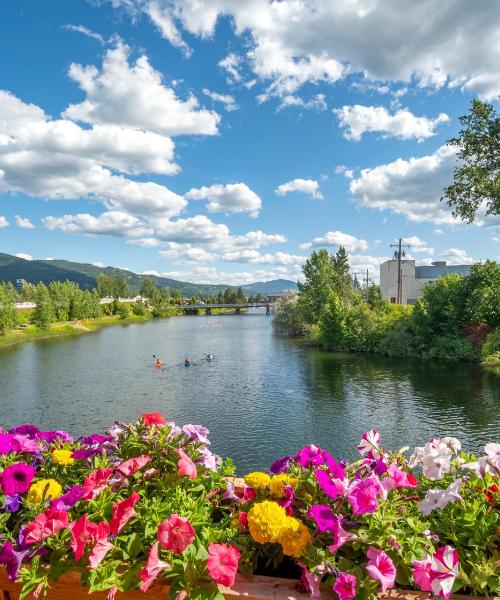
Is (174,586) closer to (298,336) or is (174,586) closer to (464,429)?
(464,429)

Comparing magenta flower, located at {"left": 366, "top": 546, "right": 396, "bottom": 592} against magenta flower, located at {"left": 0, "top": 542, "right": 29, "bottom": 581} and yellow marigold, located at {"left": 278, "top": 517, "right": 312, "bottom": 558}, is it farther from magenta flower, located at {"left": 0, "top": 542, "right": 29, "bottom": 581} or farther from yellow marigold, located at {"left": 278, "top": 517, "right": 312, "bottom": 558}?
magenta flower, located at {"left": 0, "top": 542, "right": 29, "bottom": 581}

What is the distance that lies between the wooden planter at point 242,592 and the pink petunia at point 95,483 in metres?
0.50

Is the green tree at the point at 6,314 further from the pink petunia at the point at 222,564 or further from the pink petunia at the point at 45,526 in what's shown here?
the pink petunia at the point at 222,564

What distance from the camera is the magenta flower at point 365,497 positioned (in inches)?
111

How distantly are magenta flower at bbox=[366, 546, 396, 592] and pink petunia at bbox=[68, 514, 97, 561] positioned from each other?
1.68 metres

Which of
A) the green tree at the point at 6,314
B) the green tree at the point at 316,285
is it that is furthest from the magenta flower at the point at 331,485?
the green tree at the point at 6,314

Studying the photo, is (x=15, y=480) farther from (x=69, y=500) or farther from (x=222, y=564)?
(x=222, y=564)

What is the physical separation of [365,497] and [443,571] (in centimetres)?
56

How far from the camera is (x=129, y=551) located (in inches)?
112

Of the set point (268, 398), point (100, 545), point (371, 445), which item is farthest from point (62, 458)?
point (268, 398)

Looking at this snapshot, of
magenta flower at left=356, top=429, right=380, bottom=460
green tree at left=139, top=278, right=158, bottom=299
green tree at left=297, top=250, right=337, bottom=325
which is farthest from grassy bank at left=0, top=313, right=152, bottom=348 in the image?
magenta flower at left=356, top=429, right=380, bottom=460

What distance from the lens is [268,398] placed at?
89.9 feet

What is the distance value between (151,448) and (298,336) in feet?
221

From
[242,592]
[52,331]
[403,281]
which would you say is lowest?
[52,331]
